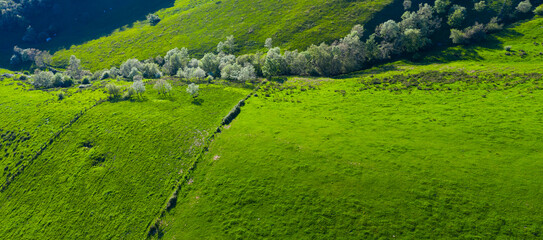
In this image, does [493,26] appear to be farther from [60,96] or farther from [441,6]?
[60,96]

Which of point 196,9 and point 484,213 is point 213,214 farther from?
point 196,9

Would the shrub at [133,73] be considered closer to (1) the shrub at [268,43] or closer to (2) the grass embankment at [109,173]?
(2) the grass embankment at [109,173]

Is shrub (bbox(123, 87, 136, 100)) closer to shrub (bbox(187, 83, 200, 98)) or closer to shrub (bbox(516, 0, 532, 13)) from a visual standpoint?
shrub (bbox(187, 83, 200, 98))

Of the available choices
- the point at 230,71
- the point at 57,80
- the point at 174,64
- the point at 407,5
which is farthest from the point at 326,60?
the point at 57,80

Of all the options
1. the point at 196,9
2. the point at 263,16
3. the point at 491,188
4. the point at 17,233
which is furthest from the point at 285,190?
the point at 196,9

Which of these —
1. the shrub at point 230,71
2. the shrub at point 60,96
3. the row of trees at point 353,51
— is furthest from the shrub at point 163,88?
the shrub at point 60,96

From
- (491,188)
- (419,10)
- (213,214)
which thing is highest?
(419,10)

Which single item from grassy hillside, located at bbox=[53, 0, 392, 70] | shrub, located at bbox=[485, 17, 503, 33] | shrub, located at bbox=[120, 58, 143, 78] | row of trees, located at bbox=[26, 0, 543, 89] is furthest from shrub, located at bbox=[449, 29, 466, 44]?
shrub, located at bbox=[120, 58, 143, 78]
